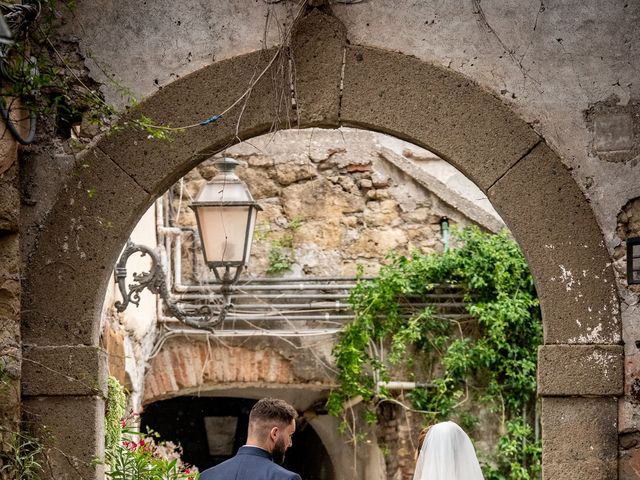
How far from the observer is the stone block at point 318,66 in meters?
4.95

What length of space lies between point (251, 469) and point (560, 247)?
1.46m

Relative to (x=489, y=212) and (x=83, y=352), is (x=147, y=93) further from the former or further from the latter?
(x=489, y=212)

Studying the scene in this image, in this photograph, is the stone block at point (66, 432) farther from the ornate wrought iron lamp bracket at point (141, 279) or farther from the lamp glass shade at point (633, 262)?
the lamp glass shade at point (633, 262)

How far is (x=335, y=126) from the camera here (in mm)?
5008

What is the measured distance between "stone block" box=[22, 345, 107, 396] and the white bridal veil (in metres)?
1.73

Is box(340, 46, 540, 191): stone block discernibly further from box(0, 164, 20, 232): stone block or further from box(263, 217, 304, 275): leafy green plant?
box(263, 217, 304, 275): leafy green plant

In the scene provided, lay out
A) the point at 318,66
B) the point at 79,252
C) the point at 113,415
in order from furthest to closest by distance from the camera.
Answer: the point at 113,415
the point at 318,66
the point at 79,252

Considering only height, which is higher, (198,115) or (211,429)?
(198,115)

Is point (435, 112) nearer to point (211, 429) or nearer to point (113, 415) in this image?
point (113, 415)

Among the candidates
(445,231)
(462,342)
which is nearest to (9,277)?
(462,342)

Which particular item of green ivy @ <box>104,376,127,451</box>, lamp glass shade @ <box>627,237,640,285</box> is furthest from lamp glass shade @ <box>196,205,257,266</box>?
lamp glass shade @ <box>627,237,640,285</box>

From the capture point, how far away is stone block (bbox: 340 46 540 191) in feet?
16.0

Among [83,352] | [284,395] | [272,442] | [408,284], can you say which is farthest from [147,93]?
[284,395]

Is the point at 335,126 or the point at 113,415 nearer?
the point at 335,126
